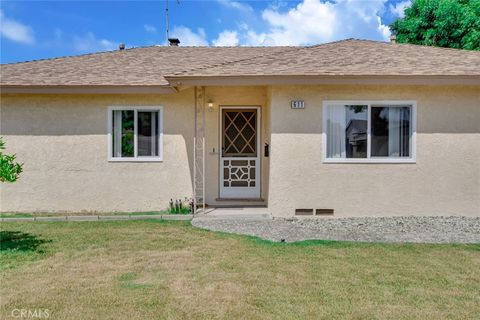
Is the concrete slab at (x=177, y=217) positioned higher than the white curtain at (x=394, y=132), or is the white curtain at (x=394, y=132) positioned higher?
the white curtain at (x=394, y=132)

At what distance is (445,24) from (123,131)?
18312 mm

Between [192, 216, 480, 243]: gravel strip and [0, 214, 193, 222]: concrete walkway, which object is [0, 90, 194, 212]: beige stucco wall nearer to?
[0, 214, 193, 222]: concrete walkway

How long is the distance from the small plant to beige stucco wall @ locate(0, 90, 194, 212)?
1.30ft

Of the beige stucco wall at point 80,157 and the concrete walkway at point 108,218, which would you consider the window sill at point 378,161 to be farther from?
the beige stucco wall at point 80,157

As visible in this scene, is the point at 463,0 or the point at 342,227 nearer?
the point at 342,227

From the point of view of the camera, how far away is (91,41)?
17.8 meters

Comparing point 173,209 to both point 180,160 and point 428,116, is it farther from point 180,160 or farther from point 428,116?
point 428,116

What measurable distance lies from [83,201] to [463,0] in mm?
23000

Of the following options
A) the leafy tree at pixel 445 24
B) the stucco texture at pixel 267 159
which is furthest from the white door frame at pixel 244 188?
the leafy tree at pixel 445 24

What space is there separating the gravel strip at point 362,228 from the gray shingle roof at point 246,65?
11.3 feet

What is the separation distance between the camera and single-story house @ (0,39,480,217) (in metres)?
8.47

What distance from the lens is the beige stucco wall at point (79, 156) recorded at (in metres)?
9.67

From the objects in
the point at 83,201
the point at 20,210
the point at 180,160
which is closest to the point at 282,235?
the point at 180,160

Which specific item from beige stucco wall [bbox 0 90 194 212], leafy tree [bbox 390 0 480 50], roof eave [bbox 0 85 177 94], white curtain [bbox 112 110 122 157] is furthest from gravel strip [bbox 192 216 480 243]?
leafy tree [bbox 390 0 480 50]
